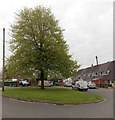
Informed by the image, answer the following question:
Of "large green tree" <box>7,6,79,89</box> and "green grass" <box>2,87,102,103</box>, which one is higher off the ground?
"large green tree" <box>7,6,79,89</box>

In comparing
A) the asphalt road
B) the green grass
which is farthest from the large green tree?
the asphalt road

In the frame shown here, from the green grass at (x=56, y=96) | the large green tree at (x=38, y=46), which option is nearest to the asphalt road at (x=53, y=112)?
the green grass at (x=56, y=96)

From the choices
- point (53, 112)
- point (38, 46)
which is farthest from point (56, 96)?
point (38, 46)

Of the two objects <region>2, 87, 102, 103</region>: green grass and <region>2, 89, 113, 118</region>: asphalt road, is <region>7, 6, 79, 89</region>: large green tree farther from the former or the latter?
<region>2, 89, 113, 118</region>: asphalt road

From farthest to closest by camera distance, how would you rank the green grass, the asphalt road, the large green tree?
the large green tree < the green grass < the asphalt road

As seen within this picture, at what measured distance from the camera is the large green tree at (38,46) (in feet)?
77.6

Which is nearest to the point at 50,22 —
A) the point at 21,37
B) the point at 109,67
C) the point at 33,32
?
the point at 33,32

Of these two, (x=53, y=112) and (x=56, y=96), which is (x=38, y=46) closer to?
(x=56, y=96)

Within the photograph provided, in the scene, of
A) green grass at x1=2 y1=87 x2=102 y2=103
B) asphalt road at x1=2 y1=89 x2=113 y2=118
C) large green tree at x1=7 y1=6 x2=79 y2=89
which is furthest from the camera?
large green tree at x1=7 y1=6 x2=79 y2=89

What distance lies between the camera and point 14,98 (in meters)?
16.1

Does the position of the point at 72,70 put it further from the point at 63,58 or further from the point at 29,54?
the point at 29,54

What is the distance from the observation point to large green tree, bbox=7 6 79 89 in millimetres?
23656

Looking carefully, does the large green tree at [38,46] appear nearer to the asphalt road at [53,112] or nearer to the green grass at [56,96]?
the green grass at [56,96]

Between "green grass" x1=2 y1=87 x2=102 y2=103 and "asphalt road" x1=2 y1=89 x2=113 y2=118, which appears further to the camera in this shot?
"green grass" x1=2 y1=87 x2=102 y2=103
